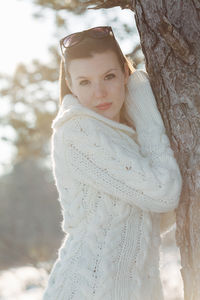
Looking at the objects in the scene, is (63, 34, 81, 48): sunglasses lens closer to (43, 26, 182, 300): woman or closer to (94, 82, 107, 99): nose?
(43, 26, 182, 300): woman

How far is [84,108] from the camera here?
2.34 m

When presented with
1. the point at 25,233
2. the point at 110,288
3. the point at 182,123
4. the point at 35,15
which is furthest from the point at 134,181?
the point at 25,233

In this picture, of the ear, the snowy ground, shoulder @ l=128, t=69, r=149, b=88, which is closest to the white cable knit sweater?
shoulder @ l=128, t=69, r=149, b=88

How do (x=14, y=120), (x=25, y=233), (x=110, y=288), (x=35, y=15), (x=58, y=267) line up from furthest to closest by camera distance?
(x=25, y=233) → (x=14, y=120) → (x=35, y=15) → (x=58, y=267) → (x=110, y=288)

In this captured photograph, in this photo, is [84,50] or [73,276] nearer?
[73,276]

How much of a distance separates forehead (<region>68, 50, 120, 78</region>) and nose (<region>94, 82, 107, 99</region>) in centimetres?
6

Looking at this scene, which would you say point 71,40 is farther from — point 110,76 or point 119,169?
point 119,169

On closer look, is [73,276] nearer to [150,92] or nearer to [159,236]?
[159,236]

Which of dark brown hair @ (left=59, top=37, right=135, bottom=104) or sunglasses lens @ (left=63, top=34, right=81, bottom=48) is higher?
sunglasses lens @ (left=63, top=34, right=81, bottom=48)

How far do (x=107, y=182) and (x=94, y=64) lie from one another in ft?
1.92

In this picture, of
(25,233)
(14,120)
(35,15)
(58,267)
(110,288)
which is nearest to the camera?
(110,288)

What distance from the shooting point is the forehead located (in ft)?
7.82

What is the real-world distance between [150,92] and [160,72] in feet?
0.53

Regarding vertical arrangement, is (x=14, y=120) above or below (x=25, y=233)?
above
